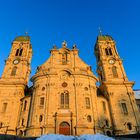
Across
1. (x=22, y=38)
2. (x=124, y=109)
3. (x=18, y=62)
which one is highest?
(x=22, y=38)

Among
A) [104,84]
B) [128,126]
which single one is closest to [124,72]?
[104,84]

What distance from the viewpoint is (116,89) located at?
37312 mm

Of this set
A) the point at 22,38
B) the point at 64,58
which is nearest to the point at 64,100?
the point at 64,58

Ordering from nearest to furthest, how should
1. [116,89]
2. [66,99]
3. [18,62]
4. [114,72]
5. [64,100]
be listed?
[64,100] < [66,99] < [116,89] < [114,72] < [18,62]

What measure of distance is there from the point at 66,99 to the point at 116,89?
40.4 ft

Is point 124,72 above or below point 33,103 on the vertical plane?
above

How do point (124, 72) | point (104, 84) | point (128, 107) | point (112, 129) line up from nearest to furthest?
point (112, 129) → point (128, 107) → point (104, 84) → point (124, 72)

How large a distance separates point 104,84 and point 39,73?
1478cm

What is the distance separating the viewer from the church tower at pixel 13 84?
107ft

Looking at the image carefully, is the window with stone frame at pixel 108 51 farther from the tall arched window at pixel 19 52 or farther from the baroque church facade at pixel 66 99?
the tall arched window at pixel 19 52

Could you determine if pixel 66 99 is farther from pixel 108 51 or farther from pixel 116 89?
pixel 108 51

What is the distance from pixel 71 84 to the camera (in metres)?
33.9

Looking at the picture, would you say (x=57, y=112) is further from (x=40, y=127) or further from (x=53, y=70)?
(x=53, y=70)

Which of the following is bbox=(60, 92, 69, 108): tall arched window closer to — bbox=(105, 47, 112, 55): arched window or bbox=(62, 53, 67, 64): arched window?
bbox=(62, 53, 67, 64): arched window
